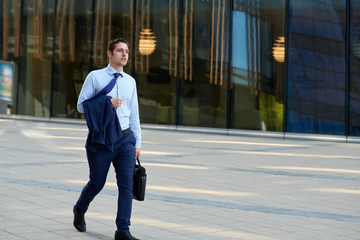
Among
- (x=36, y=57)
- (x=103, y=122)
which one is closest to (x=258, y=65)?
(x=36, y=57)

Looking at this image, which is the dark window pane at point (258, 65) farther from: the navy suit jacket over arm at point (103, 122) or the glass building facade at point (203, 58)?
the navy suit jacket over arm at point (103, 122)

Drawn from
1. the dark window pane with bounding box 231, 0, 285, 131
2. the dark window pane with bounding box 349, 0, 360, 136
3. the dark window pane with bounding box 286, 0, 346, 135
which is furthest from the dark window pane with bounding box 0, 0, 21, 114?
the dark window pane with bounding box 349, 0, 360, 136

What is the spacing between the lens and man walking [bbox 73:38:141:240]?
5.79 metres

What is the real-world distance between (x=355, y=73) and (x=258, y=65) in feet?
10.1

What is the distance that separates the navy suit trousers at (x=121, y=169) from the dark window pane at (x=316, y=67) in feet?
53.3

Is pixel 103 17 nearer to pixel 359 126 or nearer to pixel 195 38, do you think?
pixel 195 38

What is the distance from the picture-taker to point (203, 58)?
23.6 m

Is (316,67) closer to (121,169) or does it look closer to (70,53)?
(70,53)

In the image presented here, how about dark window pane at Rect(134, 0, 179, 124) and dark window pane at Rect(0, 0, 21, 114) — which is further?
dark window pane at Rect(0, 0, 21, 114)

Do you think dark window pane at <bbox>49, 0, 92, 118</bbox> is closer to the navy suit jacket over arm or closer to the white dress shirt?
the white dress shirt

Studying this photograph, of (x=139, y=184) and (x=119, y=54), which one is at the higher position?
(x=119, y=54)

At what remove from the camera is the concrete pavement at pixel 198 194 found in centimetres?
655

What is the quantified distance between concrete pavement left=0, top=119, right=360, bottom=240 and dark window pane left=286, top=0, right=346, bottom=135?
5024mm

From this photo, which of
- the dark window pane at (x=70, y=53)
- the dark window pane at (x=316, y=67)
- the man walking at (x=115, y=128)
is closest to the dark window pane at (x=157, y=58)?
the dark window pane at (x=70, y=53)
